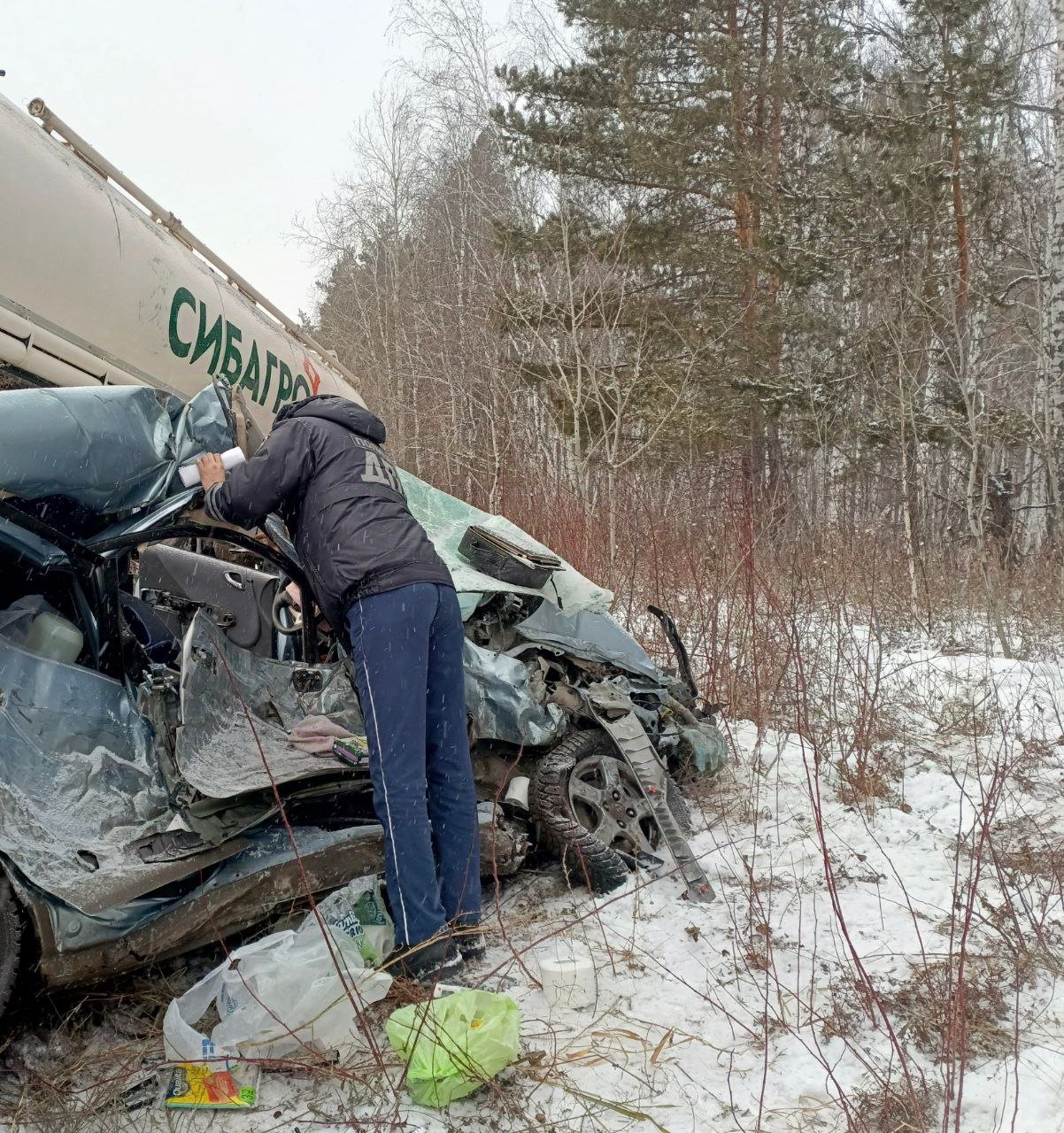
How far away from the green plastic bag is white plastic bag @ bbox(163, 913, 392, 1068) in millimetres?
160

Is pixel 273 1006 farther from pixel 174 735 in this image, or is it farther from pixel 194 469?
pixel 194 469

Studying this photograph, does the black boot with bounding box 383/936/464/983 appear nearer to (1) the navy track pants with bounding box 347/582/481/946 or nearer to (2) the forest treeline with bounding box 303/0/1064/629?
(1) the navy track pants with bounding box 347/582/481/946

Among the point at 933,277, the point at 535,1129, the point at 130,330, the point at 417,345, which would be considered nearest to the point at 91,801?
the point at 535,1129

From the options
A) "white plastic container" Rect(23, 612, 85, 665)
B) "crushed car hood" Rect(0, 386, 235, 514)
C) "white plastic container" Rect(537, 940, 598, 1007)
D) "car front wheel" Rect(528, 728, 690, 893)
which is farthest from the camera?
"car front wheel" Rect(528, 728, 690, 893)

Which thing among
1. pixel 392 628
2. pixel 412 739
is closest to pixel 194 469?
pixel 392 628

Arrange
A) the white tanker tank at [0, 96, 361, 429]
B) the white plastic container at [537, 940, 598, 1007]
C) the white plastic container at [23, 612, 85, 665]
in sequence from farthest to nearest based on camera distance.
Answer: the white tanker tank at [0, 96, 361, 429] < the white plastic container at [537, 940, 598, 1007] < the white plastic container at [23, 612, 85, 665]

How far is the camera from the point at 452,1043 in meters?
2.18

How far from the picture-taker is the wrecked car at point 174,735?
7.32 ft

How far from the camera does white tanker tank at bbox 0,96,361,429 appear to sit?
3783 mm

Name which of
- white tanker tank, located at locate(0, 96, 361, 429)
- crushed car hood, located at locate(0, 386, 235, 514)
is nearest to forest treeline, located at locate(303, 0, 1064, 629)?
white tanker tank, located at locate(0, 96, 361, 429)

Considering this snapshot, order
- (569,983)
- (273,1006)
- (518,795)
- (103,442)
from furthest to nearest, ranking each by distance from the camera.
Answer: (518,795), (569,983), (103,442), (273,1006)

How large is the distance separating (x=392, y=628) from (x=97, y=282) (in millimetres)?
2710

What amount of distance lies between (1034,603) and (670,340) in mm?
7178

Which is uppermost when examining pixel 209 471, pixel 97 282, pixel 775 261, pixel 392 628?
pixel 775 261
